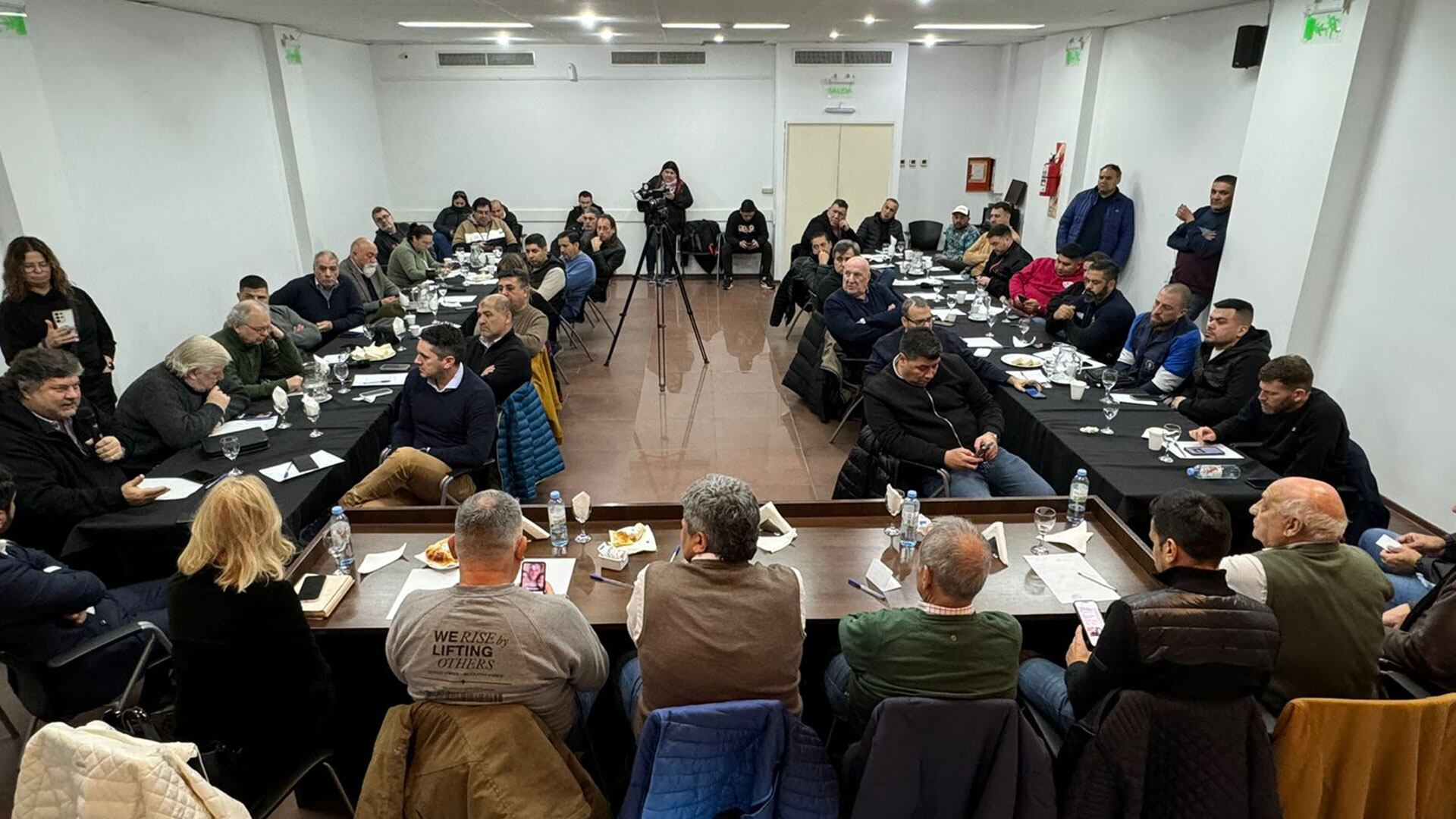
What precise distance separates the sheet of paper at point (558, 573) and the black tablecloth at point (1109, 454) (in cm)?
224

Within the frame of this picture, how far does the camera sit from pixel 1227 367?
4293mm

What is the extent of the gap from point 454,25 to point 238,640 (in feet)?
24.8

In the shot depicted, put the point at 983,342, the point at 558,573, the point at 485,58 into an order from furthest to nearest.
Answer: the point at 485,58
the point at 983,342
the point at 558,573

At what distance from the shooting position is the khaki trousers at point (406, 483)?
370 cm

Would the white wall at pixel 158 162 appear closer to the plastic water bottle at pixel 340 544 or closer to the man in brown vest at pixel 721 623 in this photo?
the plastic water bottle at pixel 340 544

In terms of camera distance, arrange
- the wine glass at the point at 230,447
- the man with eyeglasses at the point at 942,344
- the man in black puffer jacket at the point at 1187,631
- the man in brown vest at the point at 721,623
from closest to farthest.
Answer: the man in black puffer jacket at the point at 1187,631
the man in brown vest at the point at 721,623
the wine glass at the point at 230,447
the man with eyeglasses at the point at 942,344

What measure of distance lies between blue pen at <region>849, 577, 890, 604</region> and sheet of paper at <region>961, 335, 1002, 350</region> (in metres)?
3.10

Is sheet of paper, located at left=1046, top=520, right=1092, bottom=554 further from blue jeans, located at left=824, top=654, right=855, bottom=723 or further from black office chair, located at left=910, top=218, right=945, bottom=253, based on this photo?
black office chair, located at left=910, top=218, right=945, bottom=253

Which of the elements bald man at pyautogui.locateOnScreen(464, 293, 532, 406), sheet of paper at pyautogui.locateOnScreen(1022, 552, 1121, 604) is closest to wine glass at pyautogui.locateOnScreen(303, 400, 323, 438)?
bald man at pyautogui.locateOnScreen(464, 293, 532, 406)

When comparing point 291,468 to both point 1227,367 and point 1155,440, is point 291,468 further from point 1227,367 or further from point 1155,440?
point 1227,367

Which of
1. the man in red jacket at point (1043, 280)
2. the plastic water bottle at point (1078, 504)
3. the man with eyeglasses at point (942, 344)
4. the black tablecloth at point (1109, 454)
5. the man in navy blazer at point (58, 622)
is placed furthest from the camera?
the man in red jacket at point (1043, 280)

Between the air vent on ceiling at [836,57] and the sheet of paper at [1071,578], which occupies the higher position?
the air vent on ceiling at [836,57]

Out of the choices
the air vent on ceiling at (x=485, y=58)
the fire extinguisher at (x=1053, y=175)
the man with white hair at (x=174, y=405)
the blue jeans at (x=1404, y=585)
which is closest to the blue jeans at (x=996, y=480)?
the blue jeans at (x=1404, y=585)

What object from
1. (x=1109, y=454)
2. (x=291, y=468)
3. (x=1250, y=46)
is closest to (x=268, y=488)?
(x=291, y=468)
